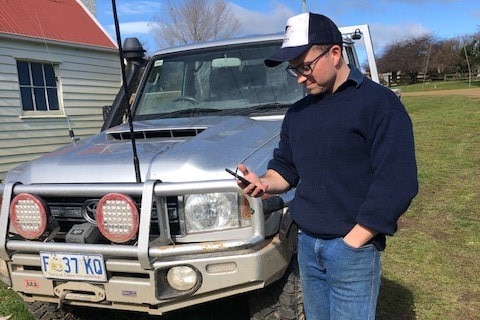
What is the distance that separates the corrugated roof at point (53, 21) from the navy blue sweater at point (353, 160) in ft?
31.6

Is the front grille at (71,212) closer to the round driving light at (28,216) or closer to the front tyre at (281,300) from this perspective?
the round driving light at (28,216)

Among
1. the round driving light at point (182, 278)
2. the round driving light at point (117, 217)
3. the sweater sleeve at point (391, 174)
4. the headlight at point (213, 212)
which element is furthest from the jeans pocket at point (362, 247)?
the round driving light at point (117, 217)

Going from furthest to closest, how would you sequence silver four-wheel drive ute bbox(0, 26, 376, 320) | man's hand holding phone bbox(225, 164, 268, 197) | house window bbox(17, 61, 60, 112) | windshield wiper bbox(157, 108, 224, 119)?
house window bbox(17, 61, 60, 112) < windshield wiper bbox(157, 108, 224, 119) < silver four-wheel drive ute bbox(0, 26, 376, 320) < man's hand holding phone bbox(225, 164, 268, 197)

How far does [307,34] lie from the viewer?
6.50 ft

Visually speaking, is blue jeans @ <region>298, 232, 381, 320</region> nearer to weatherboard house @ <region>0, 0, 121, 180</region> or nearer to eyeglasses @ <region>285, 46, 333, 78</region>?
eyeglasses @ <region>285, 46, 333, 78</region>

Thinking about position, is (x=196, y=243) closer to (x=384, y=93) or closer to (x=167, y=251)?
(x=167, y=251)

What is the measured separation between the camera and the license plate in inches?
101

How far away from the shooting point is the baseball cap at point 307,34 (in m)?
1.98

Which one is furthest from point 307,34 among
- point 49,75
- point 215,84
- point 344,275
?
point 49,75

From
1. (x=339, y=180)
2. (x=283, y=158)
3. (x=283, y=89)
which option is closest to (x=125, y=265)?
(x=283, y=158)

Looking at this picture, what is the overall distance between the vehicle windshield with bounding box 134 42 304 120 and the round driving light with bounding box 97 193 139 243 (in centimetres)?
149

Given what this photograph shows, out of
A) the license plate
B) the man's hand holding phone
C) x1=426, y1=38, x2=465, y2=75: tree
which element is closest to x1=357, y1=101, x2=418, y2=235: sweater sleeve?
the man's hand holding phone

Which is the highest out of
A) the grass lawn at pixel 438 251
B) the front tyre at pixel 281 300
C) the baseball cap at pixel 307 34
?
the baseball cap at pixel 307 34

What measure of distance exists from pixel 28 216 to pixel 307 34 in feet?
5.96
